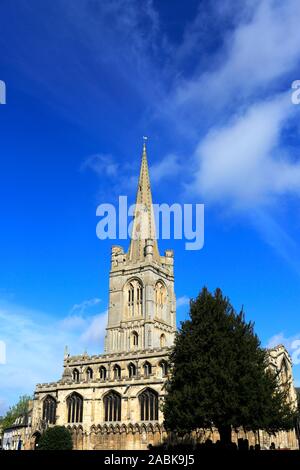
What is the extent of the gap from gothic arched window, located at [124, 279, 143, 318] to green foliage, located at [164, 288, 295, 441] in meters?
41.8

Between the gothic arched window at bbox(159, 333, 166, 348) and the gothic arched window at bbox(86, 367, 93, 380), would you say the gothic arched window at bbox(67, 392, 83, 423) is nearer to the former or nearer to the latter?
the gothic arched window at bbox(86, 367, 93, 380)

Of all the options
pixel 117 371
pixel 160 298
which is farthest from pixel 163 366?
pixel 160 298

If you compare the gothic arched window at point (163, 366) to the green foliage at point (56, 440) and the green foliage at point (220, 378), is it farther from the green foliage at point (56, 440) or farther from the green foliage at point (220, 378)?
the green foliage at point (220, 378)

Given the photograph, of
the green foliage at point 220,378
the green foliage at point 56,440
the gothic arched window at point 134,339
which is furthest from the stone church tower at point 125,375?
the green foliage at point 220,378

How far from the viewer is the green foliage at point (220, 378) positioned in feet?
110

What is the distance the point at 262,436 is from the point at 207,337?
19.1 m

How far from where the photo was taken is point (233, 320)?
122 ft

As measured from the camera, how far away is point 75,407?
57.4 metres

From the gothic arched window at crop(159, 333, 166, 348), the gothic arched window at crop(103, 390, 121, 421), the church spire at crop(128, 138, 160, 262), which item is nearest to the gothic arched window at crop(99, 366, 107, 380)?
the gothic arched window at crop(103, 390, 121, 421)

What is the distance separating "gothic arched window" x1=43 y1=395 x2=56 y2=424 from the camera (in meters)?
59.1

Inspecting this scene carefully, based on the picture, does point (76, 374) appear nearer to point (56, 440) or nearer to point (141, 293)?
point (56, 440)
